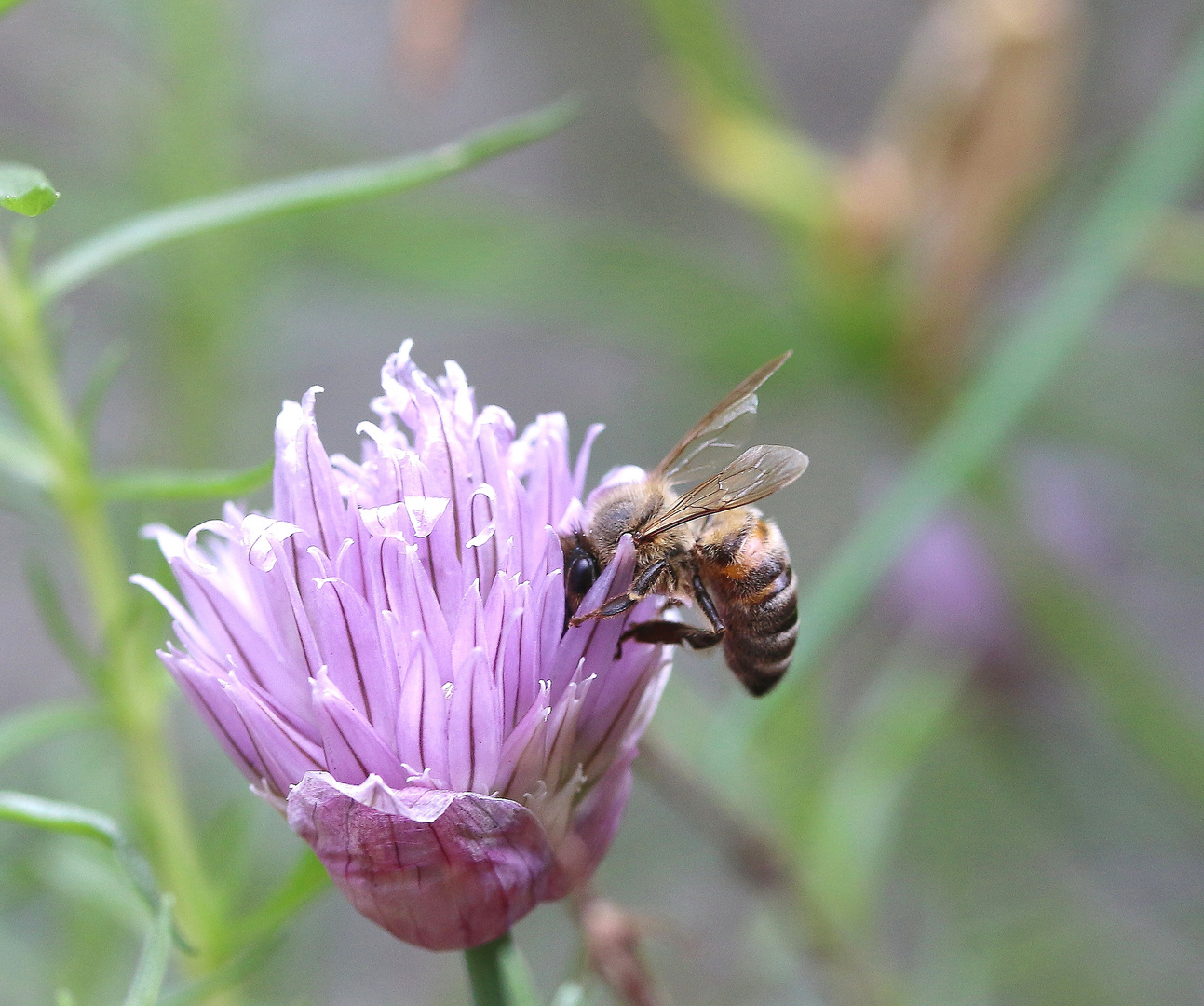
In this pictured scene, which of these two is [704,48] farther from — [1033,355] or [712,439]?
[712,439]

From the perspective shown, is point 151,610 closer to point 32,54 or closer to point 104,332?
point 104,332

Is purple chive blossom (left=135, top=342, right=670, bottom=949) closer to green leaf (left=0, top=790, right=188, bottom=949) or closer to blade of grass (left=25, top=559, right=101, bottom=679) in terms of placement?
green leaf (left=0, top=790, right=188, bottom=949)

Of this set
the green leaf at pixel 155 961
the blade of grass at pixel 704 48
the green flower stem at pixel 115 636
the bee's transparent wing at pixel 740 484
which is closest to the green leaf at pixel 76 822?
the green leaf at pixel 155 961

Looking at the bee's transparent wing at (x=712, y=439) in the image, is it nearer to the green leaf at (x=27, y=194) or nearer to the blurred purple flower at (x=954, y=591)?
the green leaf at (x=27, y=194)

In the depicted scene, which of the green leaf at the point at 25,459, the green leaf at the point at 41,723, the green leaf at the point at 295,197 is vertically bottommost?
the green leaf at the point at 41,723

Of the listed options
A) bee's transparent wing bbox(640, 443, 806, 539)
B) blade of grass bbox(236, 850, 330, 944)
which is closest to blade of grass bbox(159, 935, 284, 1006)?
blade of grass bbox(236, 850, 330, 944)

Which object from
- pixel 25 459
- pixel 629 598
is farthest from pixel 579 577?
pixel 25 459
